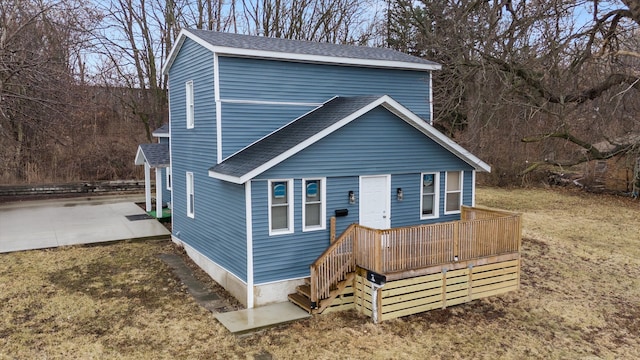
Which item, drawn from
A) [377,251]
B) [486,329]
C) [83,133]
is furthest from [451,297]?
[83,133]


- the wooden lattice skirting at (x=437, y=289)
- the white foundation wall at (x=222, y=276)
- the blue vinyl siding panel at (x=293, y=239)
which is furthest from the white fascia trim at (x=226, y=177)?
the wooden lattice skirting at (x=437, y=289)

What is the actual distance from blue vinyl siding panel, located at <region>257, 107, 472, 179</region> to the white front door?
0.23 meters

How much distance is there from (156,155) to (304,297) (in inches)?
A: 410

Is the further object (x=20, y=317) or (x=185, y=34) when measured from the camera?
(x=185, y=34)

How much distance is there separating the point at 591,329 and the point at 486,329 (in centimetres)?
194

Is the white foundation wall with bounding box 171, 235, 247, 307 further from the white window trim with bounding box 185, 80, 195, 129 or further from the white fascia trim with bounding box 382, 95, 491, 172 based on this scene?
the white fascia trim with bounding box 382, 95, 491, 172

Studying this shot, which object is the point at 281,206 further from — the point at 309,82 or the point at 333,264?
the point at 309,82

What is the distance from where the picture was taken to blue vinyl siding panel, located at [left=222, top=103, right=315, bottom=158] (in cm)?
973

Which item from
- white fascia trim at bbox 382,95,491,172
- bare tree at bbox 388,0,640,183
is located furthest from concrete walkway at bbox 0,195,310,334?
bare tree at bbox 388,0,640,183

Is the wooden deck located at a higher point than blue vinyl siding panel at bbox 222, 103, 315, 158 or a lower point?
lower

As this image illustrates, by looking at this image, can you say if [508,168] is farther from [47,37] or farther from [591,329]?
[47,37]

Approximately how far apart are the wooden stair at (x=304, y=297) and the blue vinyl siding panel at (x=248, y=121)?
323cm

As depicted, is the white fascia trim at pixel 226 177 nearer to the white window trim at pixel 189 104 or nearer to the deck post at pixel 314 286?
the deck post at pixel 314 286

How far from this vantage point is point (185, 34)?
36.3 feet
